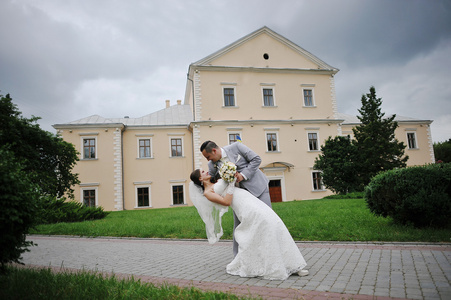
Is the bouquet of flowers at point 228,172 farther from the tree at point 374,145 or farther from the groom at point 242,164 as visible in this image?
the tree at point 374,145

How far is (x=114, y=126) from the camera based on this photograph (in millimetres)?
27062

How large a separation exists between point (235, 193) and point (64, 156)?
1608cm

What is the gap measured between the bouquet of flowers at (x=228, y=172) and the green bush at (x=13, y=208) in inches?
105

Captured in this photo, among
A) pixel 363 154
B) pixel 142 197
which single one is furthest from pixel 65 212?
pixel 363 154

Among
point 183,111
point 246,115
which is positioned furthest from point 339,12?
point 183,111

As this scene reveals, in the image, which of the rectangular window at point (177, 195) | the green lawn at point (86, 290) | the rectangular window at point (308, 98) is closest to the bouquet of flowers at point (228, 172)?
the green lawn at point (86, 290)

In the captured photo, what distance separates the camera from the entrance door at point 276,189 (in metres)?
26.9

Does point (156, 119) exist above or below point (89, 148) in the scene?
above

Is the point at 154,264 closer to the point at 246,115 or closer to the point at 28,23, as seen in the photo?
the point at 28,23

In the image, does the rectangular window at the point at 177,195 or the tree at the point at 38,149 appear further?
the rectangular window at the point at 177,195

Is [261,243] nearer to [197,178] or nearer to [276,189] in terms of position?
[197,178]

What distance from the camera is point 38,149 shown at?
52.4 ft

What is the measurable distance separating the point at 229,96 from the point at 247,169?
23.2m

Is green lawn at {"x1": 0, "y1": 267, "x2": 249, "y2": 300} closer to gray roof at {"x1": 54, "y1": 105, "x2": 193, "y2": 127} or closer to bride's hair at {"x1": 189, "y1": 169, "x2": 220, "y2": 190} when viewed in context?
bride's hair at {"x1": 189, "y1": 169, "x2": 220, "y2": 190}
